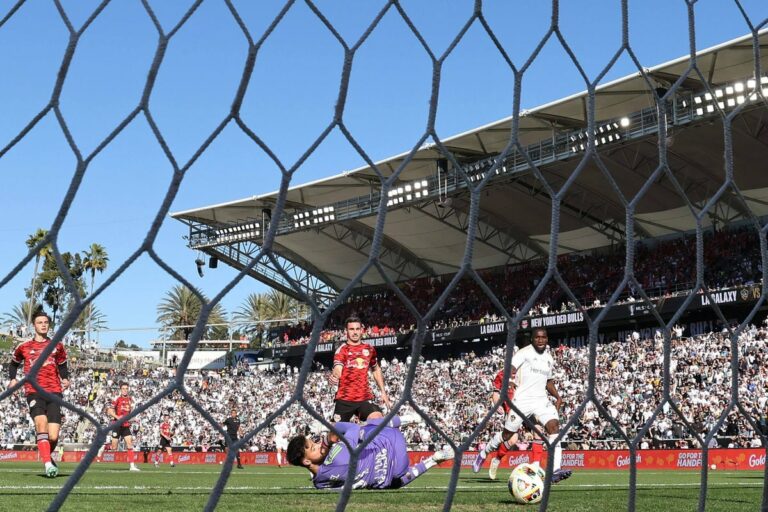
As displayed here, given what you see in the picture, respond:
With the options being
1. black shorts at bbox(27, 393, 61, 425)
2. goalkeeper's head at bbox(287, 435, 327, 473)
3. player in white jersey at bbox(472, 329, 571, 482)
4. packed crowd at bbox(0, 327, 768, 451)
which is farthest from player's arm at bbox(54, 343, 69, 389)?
packed crowd at bbox(0, 327, 768, 451)

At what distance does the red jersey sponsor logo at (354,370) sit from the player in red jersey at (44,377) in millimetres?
2622

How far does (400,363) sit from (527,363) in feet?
78.7

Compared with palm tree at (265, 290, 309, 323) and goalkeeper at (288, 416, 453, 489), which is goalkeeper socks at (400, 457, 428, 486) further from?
palm tree at (265, 290, 309, 323)

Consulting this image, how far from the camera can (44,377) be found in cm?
898

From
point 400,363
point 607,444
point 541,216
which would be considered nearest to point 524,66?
point 607,444

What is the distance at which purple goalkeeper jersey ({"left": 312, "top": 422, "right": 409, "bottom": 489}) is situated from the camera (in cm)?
633

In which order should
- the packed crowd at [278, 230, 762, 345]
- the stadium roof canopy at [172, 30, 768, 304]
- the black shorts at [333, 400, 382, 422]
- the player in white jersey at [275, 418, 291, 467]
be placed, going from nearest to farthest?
the black shorts at [333, 400, 382, 422], the player in white jersey at [275, 418, 291, 467], the stadium roof canopy at [172, 30, 768, 304], the packed crowd at [278, 230, 762, 345]

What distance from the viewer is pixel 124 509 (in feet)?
20.6

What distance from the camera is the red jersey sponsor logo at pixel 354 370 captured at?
9625mm

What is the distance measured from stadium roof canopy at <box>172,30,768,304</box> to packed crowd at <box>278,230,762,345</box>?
906mm

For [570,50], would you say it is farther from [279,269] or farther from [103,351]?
[103,351]

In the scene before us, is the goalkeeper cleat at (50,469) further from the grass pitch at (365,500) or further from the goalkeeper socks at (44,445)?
the grass pitch at (365,500)

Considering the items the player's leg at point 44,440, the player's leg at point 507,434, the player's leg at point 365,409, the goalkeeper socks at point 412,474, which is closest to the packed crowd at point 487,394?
the player's leg at point 507,434

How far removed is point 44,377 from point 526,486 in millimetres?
4741
